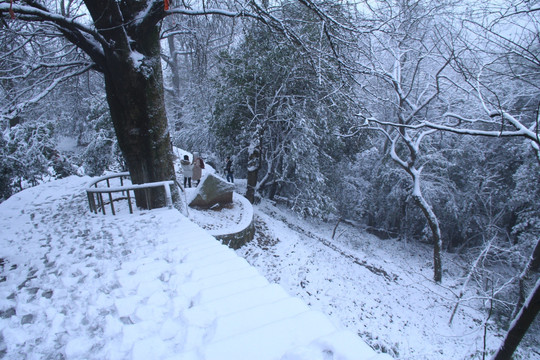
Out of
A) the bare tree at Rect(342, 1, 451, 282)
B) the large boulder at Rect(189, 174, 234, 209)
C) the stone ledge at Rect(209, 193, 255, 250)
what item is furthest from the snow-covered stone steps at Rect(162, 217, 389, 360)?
the large boulder at Rect(189, 174, 234, 209)

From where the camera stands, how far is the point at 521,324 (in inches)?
152

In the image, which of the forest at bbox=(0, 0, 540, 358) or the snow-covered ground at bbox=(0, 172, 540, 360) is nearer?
the snow-covered ground at bbox=(0, 172, 540, 360)

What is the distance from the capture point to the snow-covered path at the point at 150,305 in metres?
1.74

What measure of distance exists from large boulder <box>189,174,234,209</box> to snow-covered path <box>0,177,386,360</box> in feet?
14.9

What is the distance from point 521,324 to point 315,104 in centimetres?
869

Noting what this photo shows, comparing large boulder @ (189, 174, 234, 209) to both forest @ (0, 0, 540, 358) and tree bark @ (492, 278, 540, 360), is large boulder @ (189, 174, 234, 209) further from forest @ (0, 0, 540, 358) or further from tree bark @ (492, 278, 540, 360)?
tree bark @ (492, 278, 540, 360)

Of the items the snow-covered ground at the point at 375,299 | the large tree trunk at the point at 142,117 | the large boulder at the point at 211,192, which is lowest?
the snow-covered ground at the point at 375,299

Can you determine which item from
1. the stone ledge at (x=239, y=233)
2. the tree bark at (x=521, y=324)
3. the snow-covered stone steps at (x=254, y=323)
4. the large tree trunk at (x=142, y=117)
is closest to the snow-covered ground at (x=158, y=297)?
the snow-covered stone steps at (x=254, y=323)

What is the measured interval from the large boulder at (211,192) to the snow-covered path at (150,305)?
4553 millimetres

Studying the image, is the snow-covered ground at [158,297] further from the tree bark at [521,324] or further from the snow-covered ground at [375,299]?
the tree bark at [521,324]

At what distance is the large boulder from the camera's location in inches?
348

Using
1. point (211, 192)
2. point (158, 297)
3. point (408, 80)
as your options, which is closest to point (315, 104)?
point (211, 192)

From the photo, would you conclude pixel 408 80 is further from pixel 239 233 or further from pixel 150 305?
pixel 150 305

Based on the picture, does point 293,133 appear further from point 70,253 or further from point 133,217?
point 70,253
